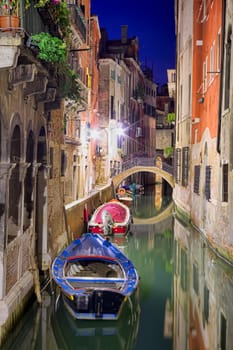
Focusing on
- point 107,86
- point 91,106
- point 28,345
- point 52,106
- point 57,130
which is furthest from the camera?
point 107,86

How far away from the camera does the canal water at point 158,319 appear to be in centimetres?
720

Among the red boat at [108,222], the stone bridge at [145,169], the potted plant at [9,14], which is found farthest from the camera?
the stone bridge at [145,169]

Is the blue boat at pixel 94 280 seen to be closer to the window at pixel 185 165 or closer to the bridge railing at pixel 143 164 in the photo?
the window at pixel 185 165

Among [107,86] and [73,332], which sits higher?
[107,86]

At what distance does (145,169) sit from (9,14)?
25.3m

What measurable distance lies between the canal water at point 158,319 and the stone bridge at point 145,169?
17.5m

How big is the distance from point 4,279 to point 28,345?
1.27 m

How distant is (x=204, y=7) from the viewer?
1812 centimetres

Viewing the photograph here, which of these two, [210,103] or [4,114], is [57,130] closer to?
[4,114]

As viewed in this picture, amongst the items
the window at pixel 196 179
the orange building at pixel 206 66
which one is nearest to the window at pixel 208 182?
the orange building at pixel 206 66

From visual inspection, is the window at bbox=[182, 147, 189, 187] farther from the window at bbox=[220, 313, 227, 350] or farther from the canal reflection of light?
the window at bbox=[220, 313, 227, 350]

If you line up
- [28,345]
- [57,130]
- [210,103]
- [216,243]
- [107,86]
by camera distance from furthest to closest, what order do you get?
[107,86]
[210,103]
[216,243]
[57,130]
[28,345]

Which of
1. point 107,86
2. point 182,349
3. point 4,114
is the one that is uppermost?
point 107,86

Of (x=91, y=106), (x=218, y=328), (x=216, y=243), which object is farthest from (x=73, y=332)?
(x=91, y=106)
